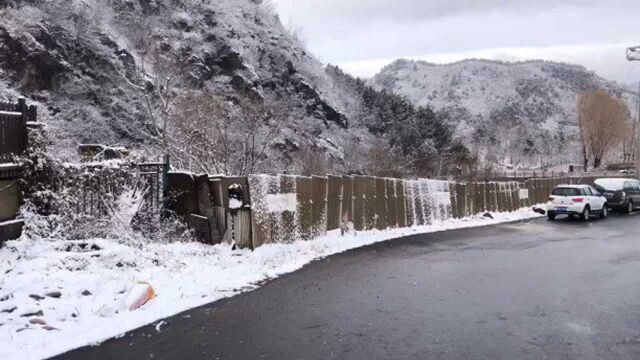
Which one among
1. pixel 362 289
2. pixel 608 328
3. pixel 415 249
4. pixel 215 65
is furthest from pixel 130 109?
pixel 608 328

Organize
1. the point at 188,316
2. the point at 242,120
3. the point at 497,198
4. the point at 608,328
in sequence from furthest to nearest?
the point at 497,198
the point at 242,120
the point at 188,316
the point at 608,328

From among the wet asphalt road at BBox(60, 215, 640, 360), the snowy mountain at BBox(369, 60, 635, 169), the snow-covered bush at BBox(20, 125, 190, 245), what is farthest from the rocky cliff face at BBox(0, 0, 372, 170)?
the snowy mountain at BBox(369, 60, 635, 169)

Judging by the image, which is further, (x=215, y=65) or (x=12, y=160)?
(x=215, y=65)

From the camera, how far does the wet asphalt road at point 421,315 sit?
653cm

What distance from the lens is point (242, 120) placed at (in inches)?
1040

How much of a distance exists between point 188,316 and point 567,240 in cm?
1401

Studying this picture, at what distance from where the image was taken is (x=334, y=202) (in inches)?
706

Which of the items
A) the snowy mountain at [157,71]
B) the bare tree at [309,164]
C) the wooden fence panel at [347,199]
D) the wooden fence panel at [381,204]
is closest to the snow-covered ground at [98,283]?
the wooden fence panel at [347,199]

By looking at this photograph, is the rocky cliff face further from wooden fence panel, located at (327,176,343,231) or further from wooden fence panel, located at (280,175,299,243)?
wooden fence panel, located at (327,176,343,231)

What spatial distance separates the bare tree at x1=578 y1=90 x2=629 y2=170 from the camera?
8869 centimetres

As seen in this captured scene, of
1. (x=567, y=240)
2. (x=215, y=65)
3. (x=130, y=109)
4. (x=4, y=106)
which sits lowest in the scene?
(x=567, y=240)

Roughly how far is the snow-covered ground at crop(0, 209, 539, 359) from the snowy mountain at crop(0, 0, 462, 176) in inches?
301

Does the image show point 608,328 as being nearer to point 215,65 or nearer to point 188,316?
point 188,316

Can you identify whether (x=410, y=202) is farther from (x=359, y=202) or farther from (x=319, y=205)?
(x=319, y=205)
